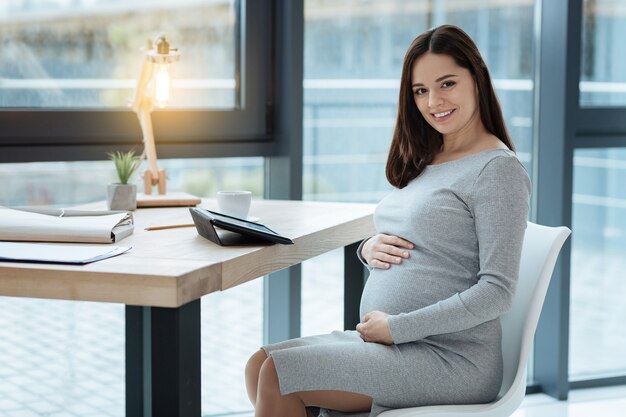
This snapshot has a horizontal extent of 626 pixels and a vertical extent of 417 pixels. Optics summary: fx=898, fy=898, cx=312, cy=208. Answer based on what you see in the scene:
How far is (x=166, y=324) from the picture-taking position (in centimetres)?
146

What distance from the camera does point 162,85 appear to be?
247 cm

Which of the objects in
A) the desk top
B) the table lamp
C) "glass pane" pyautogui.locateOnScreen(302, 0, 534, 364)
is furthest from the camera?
"glass pane" pyautogui.locateOnScreen(302, 0, 534, 364)

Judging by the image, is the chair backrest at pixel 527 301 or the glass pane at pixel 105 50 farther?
the glass pane at pixel 105 50

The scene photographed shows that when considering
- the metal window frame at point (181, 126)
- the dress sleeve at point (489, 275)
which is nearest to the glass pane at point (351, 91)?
the metal window frame at point (181, 126)

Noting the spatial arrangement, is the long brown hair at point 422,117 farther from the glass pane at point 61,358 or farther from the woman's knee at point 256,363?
the glass pane at point 61,358

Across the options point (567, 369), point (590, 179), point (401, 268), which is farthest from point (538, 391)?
point (401, 268)

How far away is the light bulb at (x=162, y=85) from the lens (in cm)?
247

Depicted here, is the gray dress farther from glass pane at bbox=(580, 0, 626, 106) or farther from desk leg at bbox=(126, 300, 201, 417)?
glass pane at bbox=(580, 0, 626, 106)

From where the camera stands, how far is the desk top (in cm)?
142

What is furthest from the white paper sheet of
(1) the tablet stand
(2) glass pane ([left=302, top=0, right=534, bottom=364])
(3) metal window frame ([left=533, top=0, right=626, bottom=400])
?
(3) metal window frame ([left=533, top=0, right=626, bottom=400])

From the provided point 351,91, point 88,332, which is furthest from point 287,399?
point 351,91

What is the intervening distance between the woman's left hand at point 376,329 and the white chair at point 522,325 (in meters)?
0.15

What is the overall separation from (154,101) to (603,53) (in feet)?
5.68

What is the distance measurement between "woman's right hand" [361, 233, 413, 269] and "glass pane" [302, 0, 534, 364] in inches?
45.6
